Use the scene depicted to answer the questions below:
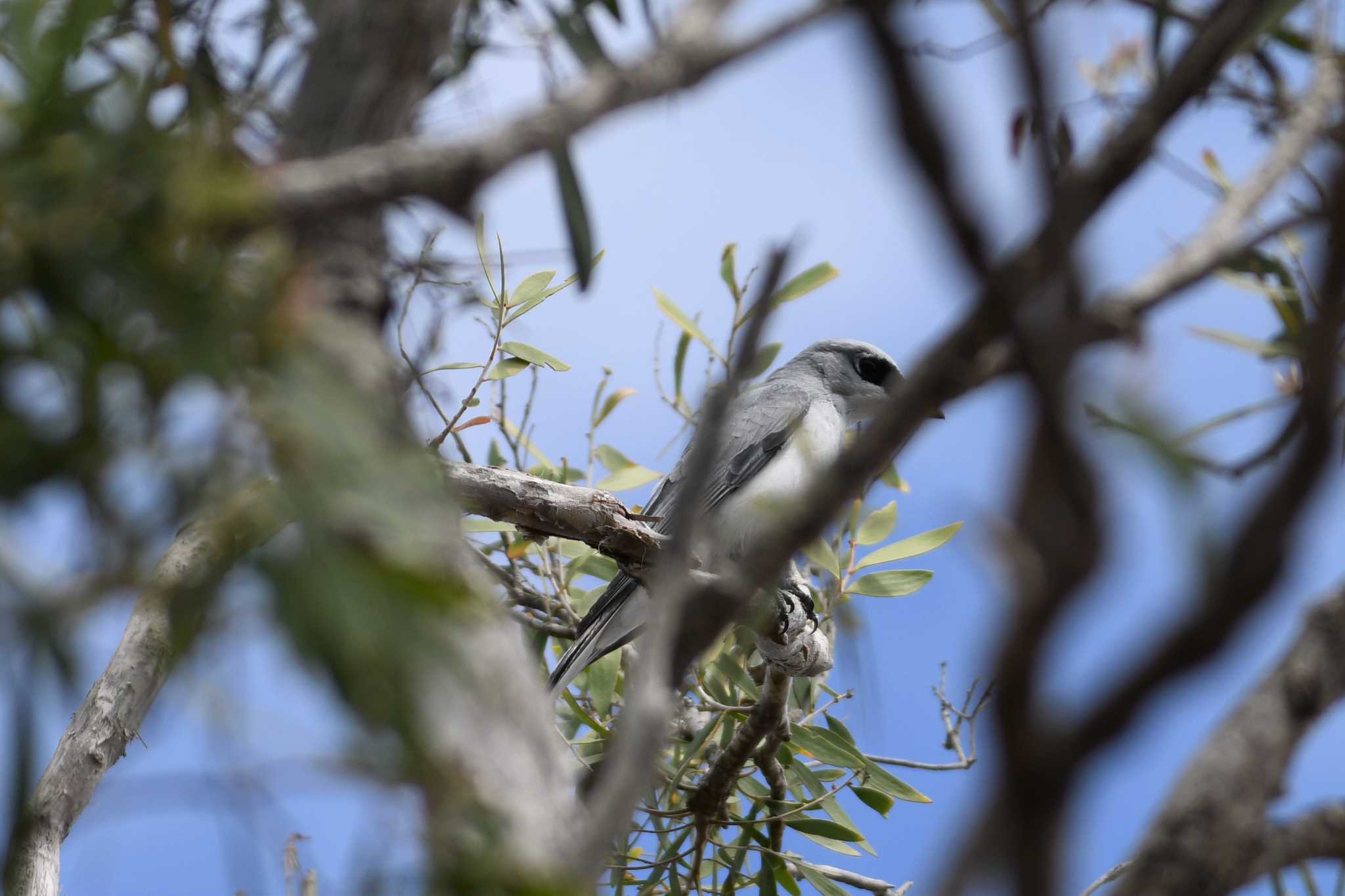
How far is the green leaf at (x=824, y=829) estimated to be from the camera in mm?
3150

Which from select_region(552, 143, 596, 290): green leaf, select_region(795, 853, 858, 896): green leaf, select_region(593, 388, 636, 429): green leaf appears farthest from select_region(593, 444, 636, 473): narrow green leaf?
select_region(552, 143, 596, 290): green leaf

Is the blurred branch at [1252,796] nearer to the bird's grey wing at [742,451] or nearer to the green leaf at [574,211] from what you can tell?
the green leaf at [574,211]

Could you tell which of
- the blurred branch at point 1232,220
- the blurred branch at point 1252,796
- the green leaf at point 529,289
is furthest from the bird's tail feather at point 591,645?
the blurred branch at point 1232,220

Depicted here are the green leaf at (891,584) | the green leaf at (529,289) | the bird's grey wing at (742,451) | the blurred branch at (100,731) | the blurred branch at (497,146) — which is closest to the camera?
the blurred branch at (497,146)

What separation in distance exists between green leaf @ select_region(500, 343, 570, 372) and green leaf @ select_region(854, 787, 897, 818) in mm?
1442

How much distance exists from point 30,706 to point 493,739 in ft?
1.13

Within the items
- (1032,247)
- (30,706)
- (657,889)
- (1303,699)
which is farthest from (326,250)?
(657,889)

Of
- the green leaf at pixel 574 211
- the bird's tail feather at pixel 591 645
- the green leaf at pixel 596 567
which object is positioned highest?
the green leaf at pixel 596 567

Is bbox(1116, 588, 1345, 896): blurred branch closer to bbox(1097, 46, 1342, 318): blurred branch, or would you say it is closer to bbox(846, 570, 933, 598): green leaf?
bbox(1097, 46, 1342, 318): blurred branch

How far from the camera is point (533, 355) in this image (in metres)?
3.02

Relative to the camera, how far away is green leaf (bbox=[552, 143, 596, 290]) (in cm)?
133

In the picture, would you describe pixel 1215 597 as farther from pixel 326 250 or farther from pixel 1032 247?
pixel 326 250

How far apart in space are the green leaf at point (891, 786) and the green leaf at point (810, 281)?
1.44m

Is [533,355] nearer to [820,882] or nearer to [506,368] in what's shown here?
[506,368]
